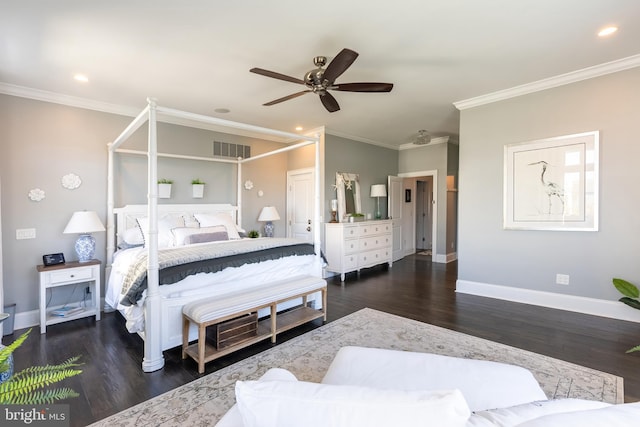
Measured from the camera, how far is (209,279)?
286 centimetres

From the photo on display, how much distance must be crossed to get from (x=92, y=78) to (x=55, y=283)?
7.48ft

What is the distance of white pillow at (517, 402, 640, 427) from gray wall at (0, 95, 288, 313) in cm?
472

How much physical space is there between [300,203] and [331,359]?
375 cm

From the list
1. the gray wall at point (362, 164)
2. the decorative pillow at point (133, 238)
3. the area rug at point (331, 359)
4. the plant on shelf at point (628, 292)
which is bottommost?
the area rug at point (331, 359)

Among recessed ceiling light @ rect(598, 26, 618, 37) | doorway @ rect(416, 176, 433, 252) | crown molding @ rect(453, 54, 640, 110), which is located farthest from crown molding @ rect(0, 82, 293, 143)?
doorway @ rect(416, 176, 433, 252)

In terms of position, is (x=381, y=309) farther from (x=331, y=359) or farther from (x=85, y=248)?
(x=85, y=248)

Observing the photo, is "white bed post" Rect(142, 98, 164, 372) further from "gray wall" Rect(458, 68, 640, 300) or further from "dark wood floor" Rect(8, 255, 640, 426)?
"gray wall" Rect(458, 68, 640, 300)

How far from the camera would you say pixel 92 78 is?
3.24 m

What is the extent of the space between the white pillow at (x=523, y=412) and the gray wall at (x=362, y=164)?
15.9ft

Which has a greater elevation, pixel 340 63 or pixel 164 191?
pixel 340 63

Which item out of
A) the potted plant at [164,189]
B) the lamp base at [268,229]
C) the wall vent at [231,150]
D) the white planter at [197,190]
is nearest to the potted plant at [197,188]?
the white planter at [197,190]

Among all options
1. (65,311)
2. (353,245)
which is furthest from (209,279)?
(353,245)

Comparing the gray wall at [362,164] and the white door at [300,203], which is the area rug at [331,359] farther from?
the gray wall at [362,164]

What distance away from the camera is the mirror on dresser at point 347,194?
5.80 metres
